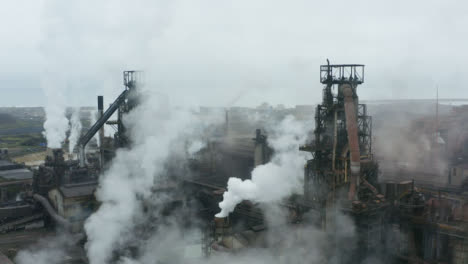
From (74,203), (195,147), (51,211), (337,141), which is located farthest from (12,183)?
(337,141)

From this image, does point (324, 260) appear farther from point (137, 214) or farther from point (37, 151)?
point (37, 151)

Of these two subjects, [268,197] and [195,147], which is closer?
[268,197]

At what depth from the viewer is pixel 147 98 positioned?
30672 millimetres

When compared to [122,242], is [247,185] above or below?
above

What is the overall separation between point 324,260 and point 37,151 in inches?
2474

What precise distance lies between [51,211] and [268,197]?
15608mm

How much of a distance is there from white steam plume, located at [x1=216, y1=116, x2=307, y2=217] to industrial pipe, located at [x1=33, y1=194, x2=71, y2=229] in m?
11.2

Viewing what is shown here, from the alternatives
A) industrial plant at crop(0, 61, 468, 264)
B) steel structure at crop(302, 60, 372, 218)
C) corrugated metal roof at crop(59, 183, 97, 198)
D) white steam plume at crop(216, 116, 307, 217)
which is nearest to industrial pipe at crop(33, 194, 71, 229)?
industrial plant at crop(0, 61, 468, 264)

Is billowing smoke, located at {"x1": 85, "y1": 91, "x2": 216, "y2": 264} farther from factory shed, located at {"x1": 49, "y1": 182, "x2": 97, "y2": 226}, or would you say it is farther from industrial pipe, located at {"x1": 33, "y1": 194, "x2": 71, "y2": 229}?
industrial pipe, located at {"x1": 33, "y1": 194, "x2": 71, "y2": 229}

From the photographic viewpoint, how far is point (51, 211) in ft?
92.1

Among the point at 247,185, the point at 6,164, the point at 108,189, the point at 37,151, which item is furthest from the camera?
the point at 37,151

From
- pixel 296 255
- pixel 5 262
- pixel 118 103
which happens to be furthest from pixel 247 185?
pixel 118 103

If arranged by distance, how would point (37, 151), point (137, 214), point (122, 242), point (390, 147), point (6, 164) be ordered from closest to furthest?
point (122, 242)
point (137, 214)
point (390, 147)
point (6, 164)
point (37, 151)

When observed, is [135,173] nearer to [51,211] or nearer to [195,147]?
[51,211]
